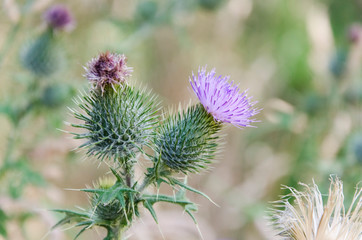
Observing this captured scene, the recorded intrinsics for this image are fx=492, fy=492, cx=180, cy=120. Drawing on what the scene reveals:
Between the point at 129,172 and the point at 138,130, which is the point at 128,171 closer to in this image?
the point at 129,172

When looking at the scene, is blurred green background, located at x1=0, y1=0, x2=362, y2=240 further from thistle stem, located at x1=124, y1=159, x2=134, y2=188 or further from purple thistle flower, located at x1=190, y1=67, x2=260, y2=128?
purple thistle flower, located at x1=190, y1=67, x2=260, y2=128

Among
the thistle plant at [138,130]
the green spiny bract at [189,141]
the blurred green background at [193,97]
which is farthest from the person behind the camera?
the blurred green background at [193,97]

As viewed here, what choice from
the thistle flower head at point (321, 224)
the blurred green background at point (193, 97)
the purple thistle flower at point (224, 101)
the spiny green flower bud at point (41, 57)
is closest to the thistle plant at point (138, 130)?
the purple thistle flower at point (224, 101)

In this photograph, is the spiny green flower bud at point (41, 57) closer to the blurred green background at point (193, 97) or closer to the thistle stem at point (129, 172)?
the blurred green background at point (193, 97)

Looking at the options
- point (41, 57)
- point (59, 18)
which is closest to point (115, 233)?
point (41, 57)

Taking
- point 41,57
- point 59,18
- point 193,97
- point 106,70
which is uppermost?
point 193,97

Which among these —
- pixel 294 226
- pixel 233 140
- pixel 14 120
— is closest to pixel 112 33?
pixel 233 140

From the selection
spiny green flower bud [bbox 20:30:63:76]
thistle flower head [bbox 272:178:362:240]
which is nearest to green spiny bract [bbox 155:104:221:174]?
thistle flower head [bbox 272:178:362:240]
